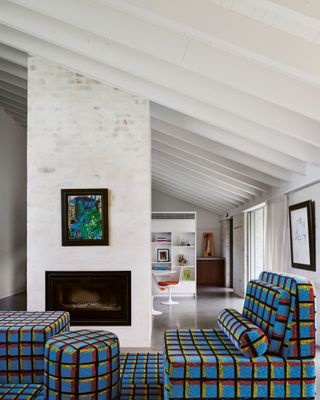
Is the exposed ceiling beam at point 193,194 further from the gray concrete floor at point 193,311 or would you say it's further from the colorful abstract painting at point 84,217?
the colorful abstract painting at point 84,217

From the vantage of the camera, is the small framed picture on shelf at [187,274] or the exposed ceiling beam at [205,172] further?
the small framed picture on shelf at [187,274]

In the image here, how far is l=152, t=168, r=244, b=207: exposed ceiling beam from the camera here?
1008cm

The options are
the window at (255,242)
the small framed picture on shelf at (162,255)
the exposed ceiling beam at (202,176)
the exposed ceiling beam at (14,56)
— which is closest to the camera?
the exposed ceiling beam at (14,56)

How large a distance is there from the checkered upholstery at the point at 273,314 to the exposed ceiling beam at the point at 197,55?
68.3 inches

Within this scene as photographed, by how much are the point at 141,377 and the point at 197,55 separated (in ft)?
9.15

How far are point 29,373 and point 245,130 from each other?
3449 mm

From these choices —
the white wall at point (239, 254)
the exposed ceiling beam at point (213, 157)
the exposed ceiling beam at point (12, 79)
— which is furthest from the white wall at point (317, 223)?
the exposed ceiling beam at point (12, 79)

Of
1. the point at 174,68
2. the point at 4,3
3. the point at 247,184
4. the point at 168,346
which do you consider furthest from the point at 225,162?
the point at 168,346

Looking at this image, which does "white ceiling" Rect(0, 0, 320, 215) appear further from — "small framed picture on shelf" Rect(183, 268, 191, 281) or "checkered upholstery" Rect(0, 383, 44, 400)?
"small framed picture on shelf" Rect(183, 268, 191, 281)

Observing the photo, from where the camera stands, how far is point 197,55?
12.7 feet

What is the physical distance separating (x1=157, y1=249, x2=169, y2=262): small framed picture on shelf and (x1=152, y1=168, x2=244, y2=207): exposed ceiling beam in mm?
1761

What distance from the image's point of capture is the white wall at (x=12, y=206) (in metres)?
10.1

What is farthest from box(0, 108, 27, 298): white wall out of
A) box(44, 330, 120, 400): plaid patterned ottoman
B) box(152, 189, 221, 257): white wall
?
box(44, 330, 120, 400): plaid patterned ottoman

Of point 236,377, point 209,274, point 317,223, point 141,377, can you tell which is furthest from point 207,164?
point 209,274
